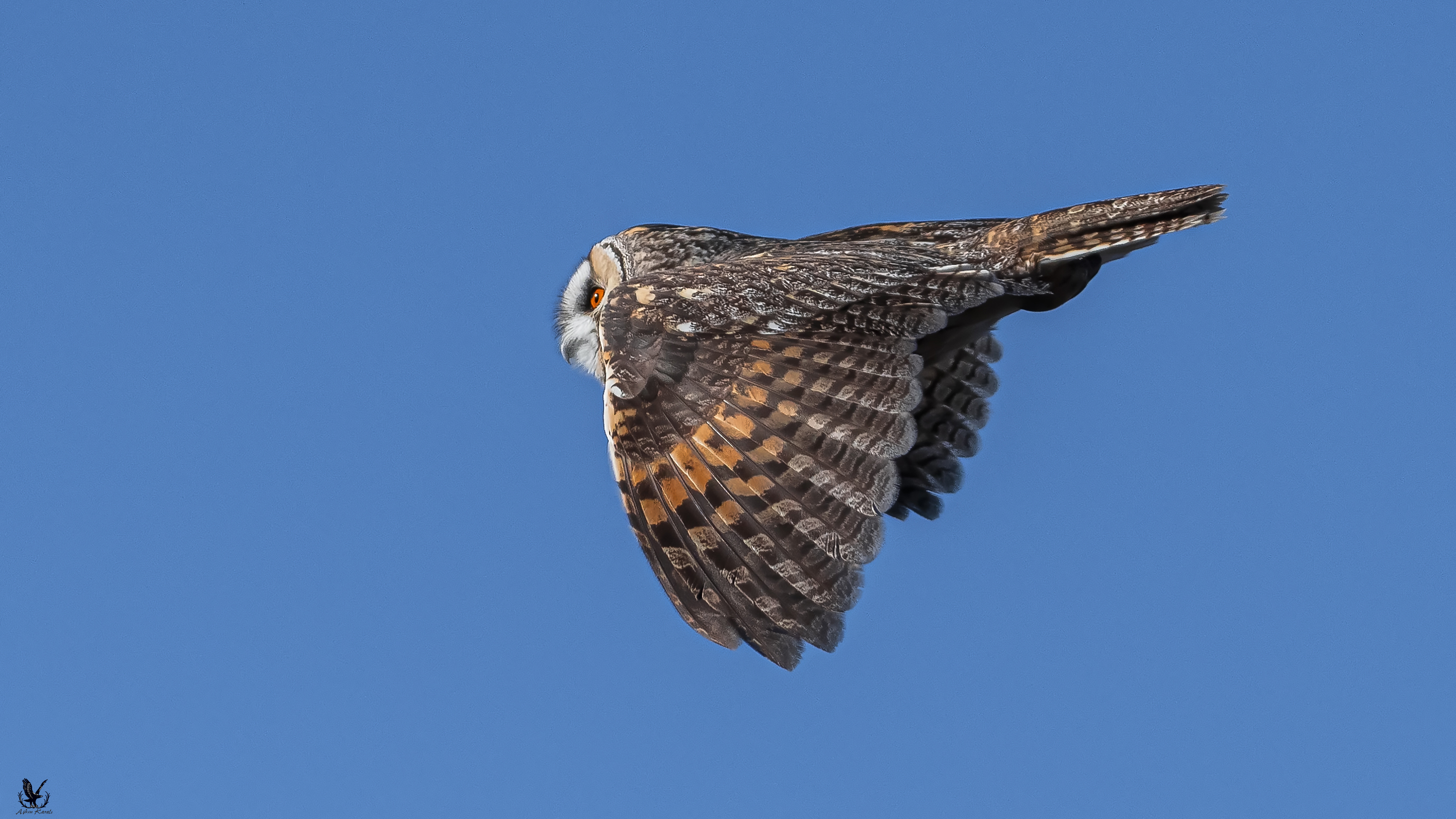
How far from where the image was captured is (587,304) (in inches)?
278

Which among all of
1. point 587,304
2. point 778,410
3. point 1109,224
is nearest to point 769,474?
point 778,410

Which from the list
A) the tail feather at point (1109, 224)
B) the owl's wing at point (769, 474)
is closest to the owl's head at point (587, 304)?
the owl's wing at point (769, 474)

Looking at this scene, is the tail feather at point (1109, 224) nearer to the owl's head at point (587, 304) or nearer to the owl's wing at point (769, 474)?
the owl's wing at point (769, 474)

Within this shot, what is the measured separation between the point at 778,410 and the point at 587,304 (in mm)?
2342

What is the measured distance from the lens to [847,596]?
4.74 meters

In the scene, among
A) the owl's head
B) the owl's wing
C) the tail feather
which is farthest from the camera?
the owl's head

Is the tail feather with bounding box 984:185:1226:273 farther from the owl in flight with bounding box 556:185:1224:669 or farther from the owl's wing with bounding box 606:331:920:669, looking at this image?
the owl's wing with bounding box 606:331:920:669

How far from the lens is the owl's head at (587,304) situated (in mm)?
6617

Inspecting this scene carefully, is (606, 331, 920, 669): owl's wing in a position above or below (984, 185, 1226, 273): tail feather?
below

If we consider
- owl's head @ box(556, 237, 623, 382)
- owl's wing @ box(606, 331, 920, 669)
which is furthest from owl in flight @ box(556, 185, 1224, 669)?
owl's head @ box(556, 237, 623, 382)

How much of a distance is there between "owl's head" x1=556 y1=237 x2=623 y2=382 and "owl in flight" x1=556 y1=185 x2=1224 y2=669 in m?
1.14

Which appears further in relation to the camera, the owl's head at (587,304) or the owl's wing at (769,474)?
the owl's head at (587,304)

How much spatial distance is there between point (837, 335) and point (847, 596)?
3.17 feet

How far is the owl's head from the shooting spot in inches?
261
